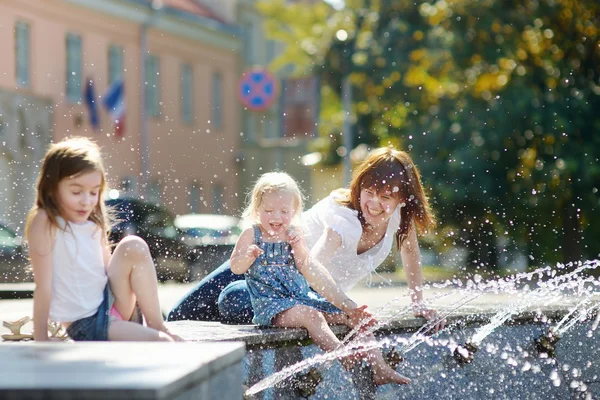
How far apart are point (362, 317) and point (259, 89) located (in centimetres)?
3237

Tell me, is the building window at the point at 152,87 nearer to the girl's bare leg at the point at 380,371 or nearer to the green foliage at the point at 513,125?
the green foliage at the point at 513,125

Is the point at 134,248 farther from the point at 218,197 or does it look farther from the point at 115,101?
the point at 218,197

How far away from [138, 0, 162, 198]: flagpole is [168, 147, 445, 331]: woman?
1051 inches

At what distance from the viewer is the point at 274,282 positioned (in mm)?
5496

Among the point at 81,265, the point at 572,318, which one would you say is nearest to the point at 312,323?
the point at 81,265

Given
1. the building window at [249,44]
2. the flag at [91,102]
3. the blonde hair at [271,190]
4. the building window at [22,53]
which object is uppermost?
the building window at [249,44]

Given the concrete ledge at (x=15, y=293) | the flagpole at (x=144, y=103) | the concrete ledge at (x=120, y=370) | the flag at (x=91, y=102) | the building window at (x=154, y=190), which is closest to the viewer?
the concrete ledge at (x=120, y=370)

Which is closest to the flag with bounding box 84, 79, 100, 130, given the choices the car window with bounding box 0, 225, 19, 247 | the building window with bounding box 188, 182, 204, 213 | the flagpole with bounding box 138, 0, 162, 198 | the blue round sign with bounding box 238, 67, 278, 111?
the flagpole with bounding box 138, 0, 162, 198

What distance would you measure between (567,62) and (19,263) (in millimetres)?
10831

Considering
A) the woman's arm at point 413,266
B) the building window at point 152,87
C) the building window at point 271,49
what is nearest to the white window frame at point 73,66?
the building window at point 152,87

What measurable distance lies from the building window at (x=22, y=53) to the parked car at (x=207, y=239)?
5128 millimetres

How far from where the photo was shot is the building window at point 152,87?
34594 millimetres

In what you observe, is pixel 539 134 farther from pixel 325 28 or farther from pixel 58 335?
pixel 58 335

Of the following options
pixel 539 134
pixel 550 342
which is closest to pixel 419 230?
pixel 550 342
